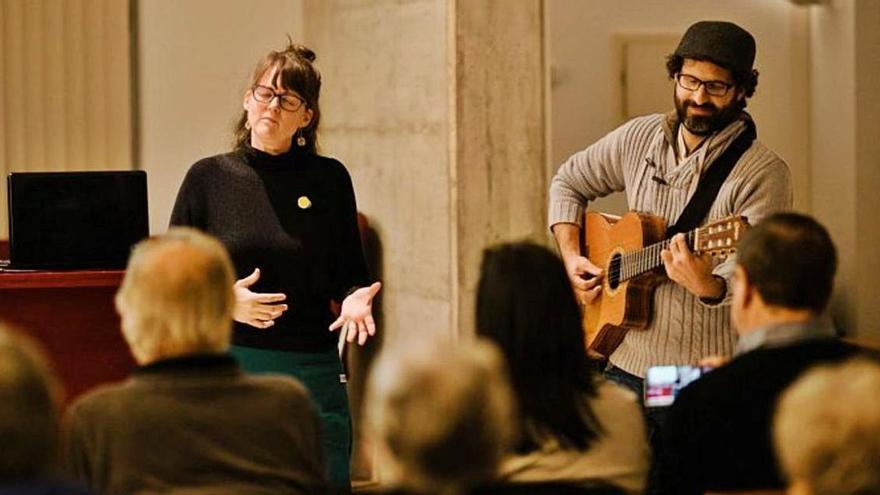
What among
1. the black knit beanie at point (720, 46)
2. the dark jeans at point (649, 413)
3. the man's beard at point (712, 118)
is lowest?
the dark jeans at point (649, 413)

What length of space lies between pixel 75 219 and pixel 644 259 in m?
1.73

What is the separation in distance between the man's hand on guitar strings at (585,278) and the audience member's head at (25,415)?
9.23 feet

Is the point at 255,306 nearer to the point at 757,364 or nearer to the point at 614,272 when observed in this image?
the point at 614,272

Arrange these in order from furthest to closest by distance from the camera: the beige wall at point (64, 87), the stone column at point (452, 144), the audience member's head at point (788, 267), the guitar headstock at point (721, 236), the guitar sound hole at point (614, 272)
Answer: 1. the beige wall at point (64, 87)
2. the stone column at point (452, 144)
3. the guitar sound hole at point (614, 272)
4. the guitar headstock at point (721, 236)
5. the audience member's head at point (788, 267)

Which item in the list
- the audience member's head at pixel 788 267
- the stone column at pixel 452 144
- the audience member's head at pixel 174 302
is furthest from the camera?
the stone column at pixel 452 144


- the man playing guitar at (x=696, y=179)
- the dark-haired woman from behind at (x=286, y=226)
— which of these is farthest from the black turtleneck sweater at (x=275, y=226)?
the man playing guitar at (x=696, y=179)

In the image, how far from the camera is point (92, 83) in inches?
312

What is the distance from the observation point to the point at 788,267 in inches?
138

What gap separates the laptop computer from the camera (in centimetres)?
532

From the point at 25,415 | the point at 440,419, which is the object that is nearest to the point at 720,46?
the point at 440,419

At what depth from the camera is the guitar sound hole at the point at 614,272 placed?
520cm

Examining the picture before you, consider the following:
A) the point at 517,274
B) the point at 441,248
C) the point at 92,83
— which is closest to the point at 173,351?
the point at 517,274

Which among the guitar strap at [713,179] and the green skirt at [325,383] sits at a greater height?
the guitar strap at [713,179]

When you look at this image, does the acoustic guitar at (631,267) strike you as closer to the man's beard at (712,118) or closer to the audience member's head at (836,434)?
the man's beard at (712,118)
